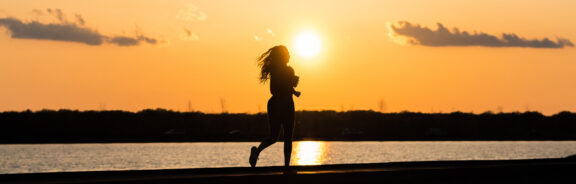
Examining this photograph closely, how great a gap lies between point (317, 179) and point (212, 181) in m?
1.54

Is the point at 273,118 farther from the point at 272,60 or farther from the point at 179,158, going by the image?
the point at 179,158

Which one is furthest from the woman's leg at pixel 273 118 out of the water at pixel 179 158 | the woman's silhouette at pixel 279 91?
the water at pixel 179 158

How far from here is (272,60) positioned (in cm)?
1669

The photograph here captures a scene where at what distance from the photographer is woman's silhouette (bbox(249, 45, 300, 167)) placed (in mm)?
16125

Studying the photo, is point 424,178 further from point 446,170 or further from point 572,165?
point 572,165

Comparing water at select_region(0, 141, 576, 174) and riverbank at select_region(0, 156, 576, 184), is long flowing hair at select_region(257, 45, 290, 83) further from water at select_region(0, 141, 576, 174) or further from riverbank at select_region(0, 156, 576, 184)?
water at select_region(0, 141, 576, 174)

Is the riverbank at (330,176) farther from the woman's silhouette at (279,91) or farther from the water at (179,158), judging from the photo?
the water at (179,158)

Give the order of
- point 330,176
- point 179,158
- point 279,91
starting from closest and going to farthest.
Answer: point 330,176 → point 279,91 → point 179,158

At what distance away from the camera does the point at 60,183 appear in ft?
40.9

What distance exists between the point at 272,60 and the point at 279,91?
710 mm

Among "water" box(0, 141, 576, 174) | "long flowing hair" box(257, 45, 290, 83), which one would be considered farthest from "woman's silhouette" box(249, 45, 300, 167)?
"water" box(0, 141, 576, 174)

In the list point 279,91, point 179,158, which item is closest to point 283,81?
point 279,91

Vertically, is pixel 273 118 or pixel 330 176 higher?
pixel 273 118

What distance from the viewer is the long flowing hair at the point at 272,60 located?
16.6 metres
